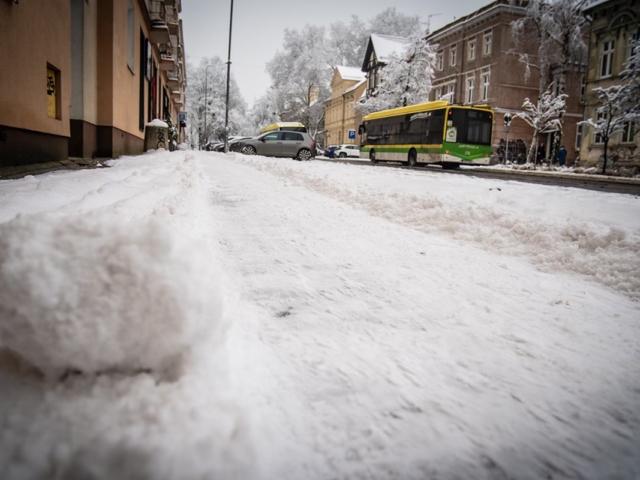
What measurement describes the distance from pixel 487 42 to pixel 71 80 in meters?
35.8

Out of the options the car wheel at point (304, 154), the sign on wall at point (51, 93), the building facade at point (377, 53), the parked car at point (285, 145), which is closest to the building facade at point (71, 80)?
the sign on wall at point (51, 93)

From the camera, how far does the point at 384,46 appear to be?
2069 inches

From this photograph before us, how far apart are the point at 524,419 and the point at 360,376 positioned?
54 centimetres

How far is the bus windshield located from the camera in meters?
20.0

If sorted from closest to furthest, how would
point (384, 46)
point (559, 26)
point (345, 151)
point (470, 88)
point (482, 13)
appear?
point (559, 26)
point (482, 13)
point (470, 88)
point (345, 151)
point (384, 46)

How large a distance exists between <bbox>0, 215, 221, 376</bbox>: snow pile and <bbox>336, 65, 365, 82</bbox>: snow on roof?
61695 millimetres

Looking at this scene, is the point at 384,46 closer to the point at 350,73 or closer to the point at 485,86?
the point at 350,73

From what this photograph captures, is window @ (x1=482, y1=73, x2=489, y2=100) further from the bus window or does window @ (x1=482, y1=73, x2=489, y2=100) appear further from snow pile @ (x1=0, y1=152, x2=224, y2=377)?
snow pile @ (x1=0, y1=152, x2=224, y2=377)

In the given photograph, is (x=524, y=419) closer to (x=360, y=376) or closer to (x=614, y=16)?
(x=360, y=376)

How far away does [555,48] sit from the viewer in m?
34.9

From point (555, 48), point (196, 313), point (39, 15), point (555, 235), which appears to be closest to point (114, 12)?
point (39, 15)

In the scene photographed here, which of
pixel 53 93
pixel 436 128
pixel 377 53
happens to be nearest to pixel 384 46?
pixel 377 53

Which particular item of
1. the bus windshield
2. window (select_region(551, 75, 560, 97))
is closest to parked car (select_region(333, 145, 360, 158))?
window (select_region(551, 75, 560, 97))

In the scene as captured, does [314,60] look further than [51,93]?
Yes
